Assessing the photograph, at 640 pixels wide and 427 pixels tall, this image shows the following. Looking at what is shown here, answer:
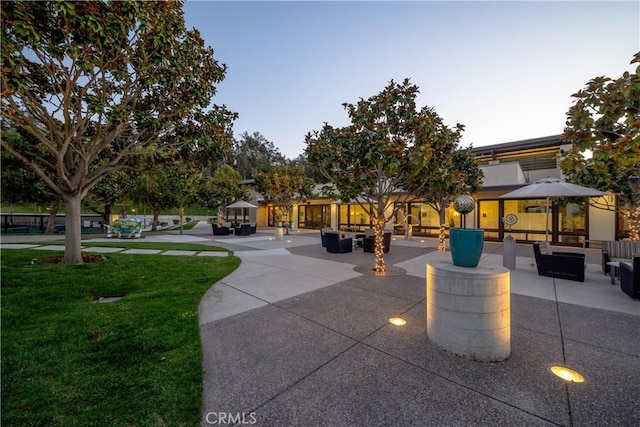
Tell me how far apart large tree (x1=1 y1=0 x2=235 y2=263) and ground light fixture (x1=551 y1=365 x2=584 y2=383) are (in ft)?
27.0

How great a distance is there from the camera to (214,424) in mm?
2096

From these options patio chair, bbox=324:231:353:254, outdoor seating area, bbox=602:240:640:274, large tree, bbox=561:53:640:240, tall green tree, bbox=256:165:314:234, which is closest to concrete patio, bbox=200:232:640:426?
outdoor seating area, bbox=602:240:640:274

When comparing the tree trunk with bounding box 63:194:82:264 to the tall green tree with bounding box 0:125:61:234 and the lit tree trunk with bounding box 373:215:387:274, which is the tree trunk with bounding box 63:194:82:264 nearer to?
the lit tree trunk with bounding box 373:215:387:274

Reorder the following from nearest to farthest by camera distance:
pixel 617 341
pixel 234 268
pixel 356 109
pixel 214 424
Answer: pixel 214 424 < pixel 617 341 < pixel 356 109 < pixel 234 268

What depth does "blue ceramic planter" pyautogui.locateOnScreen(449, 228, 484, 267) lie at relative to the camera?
3.40m

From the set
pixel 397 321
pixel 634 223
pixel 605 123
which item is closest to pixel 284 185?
pixel 397 321

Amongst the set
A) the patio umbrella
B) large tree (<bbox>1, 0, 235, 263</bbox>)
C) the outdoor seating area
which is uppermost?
large tree (<bbox>1, 0, 235, 263</bbox>)

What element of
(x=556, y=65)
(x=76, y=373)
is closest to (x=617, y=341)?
(x=76, y=373)

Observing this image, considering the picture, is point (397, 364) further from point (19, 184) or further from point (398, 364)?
point (19, 184)

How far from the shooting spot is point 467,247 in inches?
135

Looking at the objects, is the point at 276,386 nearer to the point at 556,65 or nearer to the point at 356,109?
the point at 356,109

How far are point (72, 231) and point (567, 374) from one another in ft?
39.4

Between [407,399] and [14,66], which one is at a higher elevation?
[14,66]

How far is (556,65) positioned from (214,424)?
15.2 meters
